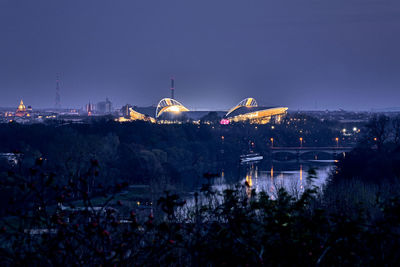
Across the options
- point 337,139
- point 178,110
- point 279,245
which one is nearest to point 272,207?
point 279,245

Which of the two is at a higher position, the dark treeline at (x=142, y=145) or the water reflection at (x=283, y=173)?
the dark treeline at (x=142, y=145)

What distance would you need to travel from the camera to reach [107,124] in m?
41.6

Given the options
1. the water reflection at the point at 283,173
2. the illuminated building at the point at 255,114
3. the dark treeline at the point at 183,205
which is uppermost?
the illuminated building at the point at 255,114

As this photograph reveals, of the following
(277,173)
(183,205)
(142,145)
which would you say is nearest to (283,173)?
(277,173)

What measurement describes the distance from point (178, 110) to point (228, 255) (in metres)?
83.8

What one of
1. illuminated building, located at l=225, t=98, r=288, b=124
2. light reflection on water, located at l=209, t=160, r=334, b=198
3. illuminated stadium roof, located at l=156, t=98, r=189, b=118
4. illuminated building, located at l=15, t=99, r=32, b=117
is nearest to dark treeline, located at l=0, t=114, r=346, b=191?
light reflection on water, located at l=209, t=160, r=334, b=198

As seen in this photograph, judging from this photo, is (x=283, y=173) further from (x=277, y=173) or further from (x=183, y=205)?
(x=183, y=205)

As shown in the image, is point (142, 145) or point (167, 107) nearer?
point (142, 145)

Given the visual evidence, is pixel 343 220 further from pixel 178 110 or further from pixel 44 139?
pixel 178 110

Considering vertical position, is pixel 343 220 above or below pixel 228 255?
above

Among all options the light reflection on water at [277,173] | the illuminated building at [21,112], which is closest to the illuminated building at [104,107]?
the illuminated building at [21,112]

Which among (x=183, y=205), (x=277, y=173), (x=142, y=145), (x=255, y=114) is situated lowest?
(x=277, y=173)

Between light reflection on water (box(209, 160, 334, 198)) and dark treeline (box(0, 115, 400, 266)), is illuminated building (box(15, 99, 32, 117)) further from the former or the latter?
light reflection on water (box(209, 160, 334, 198))

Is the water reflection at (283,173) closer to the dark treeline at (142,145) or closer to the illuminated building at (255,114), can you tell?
the dark treeline at (142,145)
